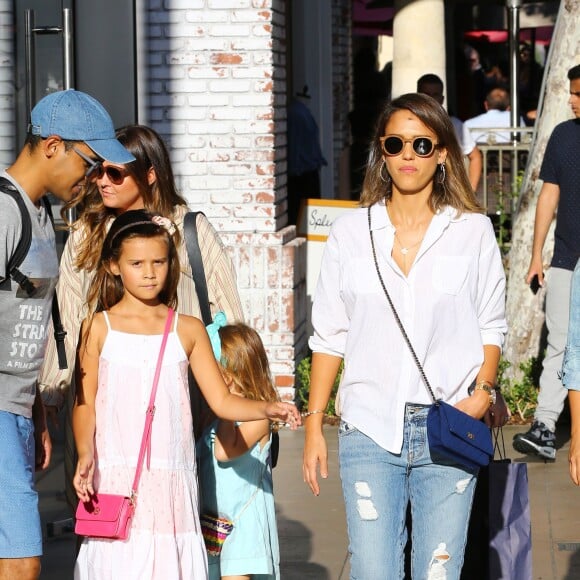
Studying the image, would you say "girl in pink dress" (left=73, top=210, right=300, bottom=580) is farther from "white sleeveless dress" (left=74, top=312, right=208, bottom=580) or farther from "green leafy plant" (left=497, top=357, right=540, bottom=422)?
"green leafy plant" (left=497, top=357, right=540, bottom=422)

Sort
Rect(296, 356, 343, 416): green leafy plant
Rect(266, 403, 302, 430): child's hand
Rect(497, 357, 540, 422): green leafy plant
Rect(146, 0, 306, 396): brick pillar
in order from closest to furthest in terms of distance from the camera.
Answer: Rect(266, 403, 302, 430): child's hand < Rect(146, 0, 306, 396): brick pillar < Rect(497, 357, 540, 422): green leafy plant < Rect(296, 356, 343, 416): green leafy plant

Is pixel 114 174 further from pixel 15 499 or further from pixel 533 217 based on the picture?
pixel 533 217

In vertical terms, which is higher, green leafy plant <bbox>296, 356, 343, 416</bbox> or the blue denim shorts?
the blue denim shorts

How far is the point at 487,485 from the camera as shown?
172 inches

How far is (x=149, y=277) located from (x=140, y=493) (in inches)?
24.9

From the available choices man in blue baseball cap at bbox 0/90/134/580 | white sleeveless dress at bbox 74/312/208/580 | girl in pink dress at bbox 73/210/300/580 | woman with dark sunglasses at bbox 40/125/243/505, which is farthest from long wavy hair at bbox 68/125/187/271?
white sleeveless dress at bbox 74/312/208/580

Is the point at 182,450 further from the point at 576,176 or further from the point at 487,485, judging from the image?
the point at 576,176

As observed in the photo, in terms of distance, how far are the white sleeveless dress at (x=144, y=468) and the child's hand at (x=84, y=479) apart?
6cm

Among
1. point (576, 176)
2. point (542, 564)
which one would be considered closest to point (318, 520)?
point (542, 564)

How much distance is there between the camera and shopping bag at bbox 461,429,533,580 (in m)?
4.32

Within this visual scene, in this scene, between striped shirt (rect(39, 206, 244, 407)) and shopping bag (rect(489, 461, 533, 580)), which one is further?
striped shirt (rect(39, 206, 244, 407))

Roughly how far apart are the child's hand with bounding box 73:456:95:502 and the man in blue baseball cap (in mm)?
133

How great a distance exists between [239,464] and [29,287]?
102 centimetres

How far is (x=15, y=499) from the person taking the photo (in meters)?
4.12
